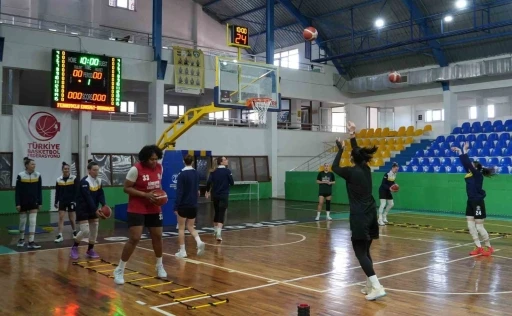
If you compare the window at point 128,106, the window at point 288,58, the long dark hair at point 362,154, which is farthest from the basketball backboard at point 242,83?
the window at point 288,58

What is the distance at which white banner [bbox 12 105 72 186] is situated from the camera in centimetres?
1906

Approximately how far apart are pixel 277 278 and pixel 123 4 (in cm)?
2192

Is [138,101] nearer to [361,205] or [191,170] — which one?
[191,170]

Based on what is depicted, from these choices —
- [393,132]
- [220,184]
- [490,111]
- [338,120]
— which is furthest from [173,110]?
[490,111]

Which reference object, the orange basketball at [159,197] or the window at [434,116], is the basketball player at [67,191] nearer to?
the orange basketball at [159,197]

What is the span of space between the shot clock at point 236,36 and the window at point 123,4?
519 inches

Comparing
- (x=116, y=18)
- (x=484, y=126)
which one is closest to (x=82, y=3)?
(x=116, y=18)

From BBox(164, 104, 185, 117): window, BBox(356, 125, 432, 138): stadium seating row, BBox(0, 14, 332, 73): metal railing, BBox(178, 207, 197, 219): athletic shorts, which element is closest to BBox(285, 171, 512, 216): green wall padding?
BBox(356, 125, 432, 138): stadium seating row

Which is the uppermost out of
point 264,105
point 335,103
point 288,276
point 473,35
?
point 473,35

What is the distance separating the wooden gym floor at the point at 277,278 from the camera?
6.22 meters

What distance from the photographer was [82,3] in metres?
23.7

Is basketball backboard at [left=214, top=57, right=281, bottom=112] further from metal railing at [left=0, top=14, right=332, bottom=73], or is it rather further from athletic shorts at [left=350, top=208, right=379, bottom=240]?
athletic shorts at [left=350, top=208, right=379, bottom=240]

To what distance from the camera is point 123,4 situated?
85.6 ft

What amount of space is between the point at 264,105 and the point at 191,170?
276 inches
